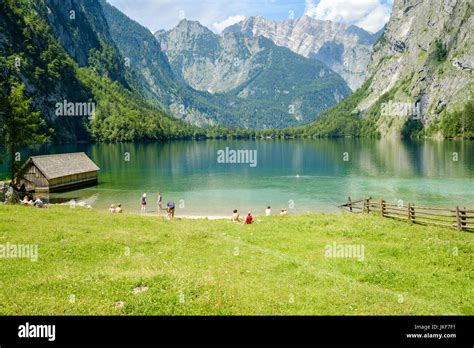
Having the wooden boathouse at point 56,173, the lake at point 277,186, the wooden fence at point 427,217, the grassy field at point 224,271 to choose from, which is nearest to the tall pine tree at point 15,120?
the wooden boathouse at point 56,173

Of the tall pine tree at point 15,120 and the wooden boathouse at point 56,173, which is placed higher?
the tall pine tree at point 15,120

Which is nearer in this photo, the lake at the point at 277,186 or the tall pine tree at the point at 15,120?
the tall pine tree at the point at 15,120

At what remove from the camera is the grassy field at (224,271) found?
53.3 feet

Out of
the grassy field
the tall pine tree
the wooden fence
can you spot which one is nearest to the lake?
the tall pine tree

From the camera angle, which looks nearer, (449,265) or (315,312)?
(315,312)

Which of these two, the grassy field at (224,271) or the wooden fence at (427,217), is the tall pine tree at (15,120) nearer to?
the grassy field at (224,271)

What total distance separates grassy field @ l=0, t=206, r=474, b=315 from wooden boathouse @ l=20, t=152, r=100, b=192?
3795cm

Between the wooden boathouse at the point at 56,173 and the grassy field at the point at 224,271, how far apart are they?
3795cm

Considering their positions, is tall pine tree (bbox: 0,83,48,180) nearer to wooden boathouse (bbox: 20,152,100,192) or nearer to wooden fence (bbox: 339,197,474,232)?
wooden boathouse (bbox: 20,152,100,192)

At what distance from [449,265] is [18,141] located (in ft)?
187

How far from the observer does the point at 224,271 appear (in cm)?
2125
